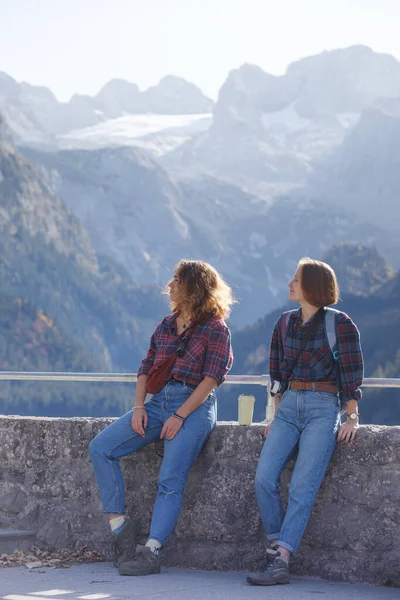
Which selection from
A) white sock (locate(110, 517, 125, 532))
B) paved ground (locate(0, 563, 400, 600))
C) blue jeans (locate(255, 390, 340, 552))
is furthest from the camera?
white sock (locate(110, 517, 125, 532))

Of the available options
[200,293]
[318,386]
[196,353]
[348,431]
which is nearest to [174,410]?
[196,353]

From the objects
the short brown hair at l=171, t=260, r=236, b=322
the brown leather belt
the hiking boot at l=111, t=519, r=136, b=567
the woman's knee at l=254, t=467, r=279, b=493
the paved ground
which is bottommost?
the paved ground

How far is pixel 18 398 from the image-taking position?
356 feet

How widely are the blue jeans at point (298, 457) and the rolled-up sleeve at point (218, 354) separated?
32 cm

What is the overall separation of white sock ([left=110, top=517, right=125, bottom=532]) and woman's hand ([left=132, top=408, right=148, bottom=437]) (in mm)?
362

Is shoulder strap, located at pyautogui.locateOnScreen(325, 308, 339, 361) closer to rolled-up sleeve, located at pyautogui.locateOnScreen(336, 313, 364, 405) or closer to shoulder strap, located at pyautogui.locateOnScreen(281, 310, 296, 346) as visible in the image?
rolled-up sleeve, located at pyautogui.locateOnScreen(336, 313, 364, 405)

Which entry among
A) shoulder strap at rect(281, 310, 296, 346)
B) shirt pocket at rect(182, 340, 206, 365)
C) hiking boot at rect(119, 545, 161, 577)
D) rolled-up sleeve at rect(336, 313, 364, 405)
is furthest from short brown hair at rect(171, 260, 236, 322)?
hiking boot at rect(119, 545, 161, 577)

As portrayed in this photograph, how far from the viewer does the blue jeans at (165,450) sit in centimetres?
393

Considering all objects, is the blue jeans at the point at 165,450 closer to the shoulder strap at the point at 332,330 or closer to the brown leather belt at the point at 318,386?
the brown leather belt at the point at 318,386

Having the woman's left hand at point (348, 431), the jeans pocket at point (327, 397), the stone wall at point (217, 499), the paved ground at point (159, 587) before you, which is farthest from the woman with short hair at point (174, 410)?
the woman's left hand at point (348, 431)

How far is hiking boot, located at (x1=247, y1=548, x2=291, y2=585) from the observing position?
11.9 ft

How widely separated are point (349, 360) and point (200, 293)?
0.75 metres

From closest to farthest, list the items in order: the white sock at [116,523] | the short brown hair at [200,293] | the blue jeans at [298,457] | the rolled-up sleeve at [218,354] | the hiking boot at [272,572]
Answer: the hiking boot at [272,572] < the blue jeans at [298,457] < the white sock at [116,523] < the rolled-up sleeve at [218,354] < the short brown hair at [200,293]

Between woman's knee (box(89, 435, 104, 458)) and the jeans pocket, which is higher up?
the jeans pocket
